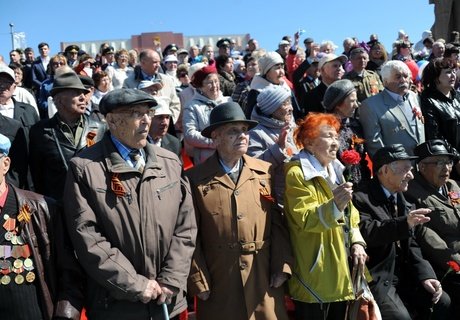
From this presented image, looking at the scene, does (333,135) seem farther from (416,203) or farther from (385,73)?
(385,73)

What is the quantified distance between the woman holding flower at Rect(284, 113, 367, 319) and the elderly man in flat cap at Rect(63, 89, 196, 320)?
3.04 ft

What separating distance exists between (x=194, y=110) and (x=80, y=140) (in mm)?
1740

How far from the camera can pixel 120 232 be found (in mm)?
3539

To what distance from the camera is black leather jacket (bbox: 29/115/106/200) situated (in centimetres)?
479

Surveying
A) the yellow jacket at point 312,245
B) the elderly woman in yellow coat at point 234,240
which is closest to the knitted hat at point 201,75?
the elderly woman in yellow coat at point 234,240

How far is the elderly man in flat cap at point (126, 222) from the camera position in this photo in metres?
3.47

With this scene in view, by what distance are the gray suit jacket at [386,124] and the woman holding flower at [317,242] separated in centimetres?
204

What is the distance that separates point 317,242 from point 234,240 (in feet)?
2.09

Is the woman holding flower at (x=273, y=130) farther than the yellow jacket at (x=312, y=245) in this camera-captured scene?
Yes

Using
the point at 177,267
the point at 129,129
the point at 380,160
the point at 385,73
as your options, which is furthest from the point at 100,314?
the point at 385,73

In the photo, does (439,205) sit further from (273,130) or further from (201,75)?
(201,75)

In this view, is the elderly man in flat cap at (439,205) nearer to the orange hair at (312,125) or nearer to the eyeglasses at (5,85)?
the orange hair at (312,125)

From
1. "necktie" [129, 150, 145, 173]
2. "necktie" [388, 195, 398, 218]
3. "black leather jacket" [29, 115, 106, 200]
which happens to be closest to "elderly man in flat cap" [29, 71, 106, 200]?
"black leather jacket" [29, 115, 106, 200]

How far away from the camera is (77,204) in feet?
11.5
